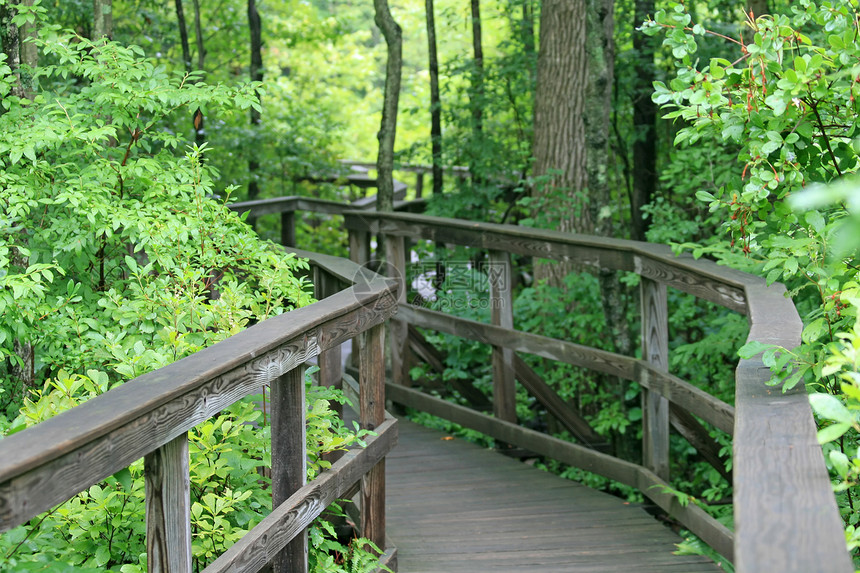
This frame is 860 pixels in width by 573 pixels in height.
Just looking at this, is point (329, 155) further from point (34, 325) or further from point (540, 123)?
point (34, 325)

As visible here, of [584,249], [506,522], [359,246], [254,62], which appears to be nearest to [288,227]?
[359,246]

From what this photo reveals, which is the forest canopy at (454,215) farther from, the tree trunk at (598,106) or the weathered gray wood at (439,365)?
the weathered gray wood at (439,365)

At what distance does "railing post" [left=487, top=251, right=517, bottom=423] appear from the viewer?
560 cm

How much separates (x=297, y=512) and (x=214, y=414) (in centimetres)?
63

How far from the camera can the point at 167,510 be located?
6.82ft

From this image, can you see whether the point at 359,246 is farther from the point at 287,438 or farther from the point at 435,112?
the point at 287,438

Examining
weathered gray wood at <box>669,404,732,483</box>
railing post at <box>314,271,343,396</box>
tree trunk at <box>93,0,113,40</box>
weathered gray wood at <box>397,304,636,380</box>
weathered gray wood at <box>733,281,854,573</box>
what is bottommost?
weathered gray wood at <box>669,404,732,483</box>

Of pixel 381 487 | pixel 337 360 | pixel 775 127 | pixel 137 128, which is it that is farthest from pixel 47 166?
pixel 775 127

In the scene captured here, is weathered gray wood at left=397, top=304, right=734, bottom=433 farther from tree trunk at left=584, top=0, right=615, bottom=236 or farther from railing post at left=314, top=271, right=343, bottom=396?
railing post at left=314, top=271, right=343, bottom=396

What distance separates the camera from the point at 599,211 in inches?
223

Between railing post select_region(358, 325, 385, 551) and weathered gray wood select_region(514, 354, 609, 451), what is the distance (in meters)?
2.36

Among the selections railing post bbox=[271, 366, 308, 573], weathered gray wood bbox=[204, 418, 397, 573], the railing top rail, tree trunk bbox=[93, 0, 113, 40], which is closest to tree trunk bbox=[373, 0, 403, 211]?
tree trunk bbox=[93, 0, 113, 40]

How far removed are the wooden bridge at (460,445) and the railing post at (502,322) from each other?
0.01 m

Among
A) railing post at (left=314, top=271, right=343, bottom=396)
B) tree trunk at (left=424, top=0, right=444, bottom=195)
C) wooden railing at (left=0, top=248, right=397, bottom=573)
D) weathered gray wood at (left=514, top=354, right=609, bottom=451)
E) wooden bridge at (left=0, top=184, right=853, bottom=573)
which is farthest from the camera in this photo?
tree trunk at (left=424, top=0, right=444, bottom=195)
